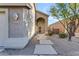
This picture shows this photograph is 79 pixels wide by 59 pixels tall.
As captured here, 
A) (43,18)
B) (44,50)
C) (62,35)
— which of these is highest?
(43,18)

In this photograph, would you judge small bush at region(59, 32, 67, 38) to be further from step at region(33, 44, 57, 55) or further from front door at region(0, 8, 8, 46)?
front door at region(0, 8, 8, 46)

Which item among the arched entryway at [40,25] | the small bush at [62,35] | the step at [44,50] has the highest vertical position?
the arched entryway at [40,25]

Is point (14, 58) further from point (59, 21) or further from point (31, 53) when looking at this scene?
point (59, 21)

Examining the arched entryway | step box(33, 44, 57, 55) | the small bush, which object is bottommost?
step box(33, 44, 57, 55)

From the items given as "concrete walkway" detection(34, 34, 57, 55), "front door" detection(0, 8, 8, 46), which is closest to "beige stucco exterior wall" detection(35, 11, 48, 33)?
"concrete walkway" detection(34, 34, 57, 55)

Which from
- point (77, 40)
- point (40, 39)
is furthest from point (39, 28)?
Result: point (77, 40)

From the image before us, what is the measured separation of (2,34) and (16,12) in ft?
4.13

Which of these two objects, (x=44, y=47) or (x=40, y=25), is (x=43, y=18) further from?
(x=44, y=47)

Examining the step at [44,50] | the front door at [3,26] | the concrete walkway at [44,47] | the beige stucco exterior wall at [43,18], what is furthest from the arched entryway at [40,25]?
the front door at [3,26]

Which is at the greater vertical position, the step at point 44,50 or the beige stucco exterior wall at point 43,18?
the beige stucco exterior wall at point 43,18

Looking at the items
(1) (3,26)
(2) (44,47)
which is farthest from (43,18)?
(1) (3,26)

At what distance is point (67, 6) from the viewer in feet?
27.9

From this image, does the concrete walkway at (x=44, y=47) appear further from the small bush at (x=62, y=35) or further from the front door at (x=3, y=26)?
the front door at (x=3, y=26)

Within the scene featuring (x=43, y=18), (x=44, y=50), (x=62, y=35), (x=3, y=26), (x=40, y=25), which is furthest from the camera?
(x=3, y=26)
